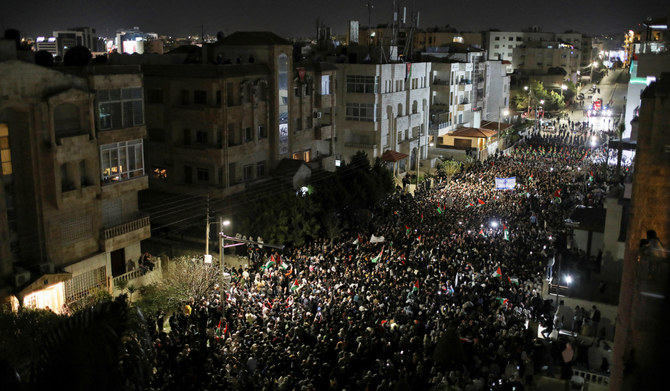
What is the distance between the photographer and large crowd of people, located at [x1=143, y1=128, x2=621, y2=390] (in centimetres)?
1712

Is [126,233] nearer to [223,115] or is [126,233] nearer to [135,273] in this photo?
[135,273]

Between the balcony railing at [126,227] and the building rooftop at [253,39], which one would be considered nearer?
the balcony railing at [126,227]

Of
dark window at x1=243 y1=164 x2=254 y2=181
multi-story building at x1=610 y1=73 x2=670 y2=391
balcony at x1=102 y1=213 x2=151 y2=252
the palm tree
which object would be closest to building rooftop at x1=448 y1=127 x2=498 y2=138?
dark window at x1=243 y1=164 x2=254 y2=181

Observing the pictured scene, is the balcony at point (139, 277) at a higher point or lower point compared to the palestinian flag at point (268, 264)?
lower

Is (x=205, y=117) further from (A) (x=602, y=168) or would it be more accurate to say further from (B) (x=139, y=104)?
(A) (x=602, y=168)

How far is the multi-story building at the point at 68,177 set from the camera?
72.8 feet

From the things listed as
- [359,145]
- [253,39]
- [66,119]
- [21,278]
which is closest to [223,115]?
[253,39]

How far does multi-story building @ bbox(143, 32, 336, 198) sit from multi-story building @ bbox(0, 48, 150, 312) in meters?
7.54

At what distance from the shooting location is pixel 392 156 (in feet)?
160

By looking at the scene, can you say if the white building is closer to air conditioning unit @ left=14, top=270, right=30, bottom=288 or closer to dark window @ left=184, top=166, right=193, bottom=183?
dark window @ left=184, top=166, right=193, bottom=183

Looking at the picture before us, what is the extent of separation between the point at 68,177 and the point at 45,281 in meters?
4.22

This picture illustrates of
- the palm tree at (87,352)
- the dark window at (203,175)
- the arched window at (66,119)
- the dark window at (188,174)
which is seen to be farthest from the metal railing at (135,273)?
the palm tree at (87,352)

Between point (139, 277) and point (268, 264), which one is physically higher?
point (268, 264)

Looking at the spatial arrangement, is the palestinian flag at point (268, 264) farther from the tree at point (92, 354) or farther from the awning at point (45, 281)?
the tree at point (92, 354)
